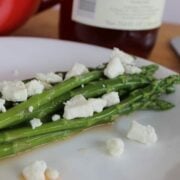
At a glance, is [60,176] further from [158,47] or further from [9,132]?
[158,47]

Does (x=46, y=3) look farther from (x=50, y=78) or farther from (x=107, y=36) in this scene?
(x=50, y=78)

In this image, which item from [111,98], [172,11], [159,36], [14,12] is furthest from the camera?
[172,11]

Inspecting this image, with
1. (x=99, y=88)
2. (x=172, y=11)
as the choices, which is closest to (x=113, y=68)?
(x=99, y=88)

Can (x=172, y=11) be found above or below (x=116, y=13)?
below

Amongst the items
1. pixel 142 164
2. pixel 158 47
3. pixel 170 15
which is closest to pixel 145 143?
pixel 142 164

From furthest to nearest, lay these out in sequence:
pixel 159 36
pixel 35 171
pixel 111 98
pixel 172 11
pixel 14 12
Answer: pixel 172 11
pixel 159 36
pixel 14 12
pixel 111 98
pixel 35 171

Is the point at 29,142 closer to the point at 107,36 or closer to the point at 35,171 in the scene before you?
the point at 35,171

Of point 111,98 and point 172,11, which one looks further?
point 172,11

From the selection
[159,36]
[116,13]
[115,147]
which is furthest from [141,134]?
[159,36]
